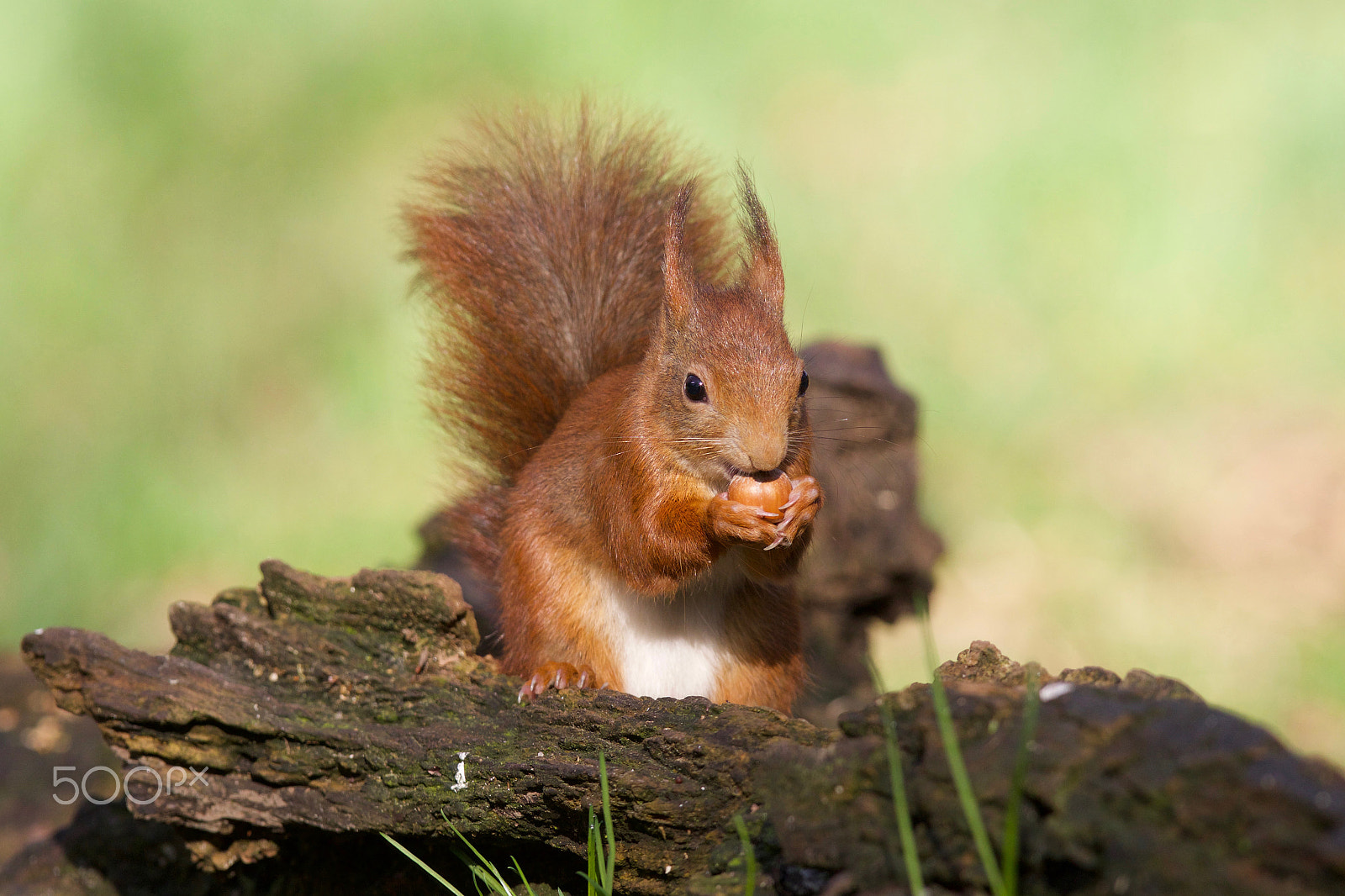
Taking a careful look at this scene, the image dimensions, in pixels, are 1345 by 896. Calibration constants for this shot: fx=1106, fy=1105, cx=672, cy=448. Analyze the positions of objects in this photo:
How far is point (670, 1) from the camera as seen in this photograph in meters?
4.25

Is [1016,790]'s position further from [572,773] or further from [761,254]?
[761,254]

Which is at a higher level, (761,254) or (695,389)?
(761,254)

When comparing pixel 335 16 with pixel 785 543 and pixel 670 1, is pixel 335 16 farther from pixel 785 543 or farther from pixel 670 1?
pixel 785 543

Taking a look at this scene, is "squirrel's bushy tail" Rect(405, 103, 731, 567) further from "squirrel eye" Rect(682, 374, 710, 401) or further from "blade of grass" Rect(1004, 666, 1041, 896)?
"blade of grass" Rect(1004, 666, 1041, 896)

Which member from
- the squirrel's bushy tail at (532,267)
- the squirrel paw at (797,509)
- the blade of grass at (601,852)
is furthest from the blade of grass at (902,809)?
the squirrel's bushy tail at (532,267)

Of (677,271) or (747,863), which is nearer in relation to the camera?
(747,863)

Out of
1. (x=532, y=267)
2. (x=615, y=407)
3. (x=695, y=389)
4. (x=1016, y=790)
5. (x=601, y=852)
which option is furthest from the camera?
(x=532, y=267)

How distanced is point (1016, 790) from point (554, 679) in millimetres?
990

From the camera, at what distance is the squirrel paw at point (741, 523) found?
166 cm

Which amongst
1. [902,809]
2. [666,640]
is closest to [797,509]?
[666,640]

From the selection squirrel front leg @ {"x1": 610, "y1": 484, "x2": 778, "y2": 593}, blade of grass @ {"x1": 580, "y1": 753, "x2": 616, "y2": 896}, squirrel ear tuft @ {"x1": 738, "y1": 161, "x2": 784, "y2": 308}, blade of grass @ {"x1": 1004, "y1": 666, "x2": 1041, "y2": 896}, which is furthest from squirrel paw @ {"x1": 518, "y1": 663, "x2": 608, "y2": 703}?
blade of grass @ {"x1": 1004, "y1": 666, "x2": 1041, "y2": 896}

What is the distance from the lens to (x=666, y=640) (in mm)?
1928

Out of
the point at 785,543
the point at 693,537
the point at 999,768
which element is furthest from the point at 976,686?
the point at 693,537

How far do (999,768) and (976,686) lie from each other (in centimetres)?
13
